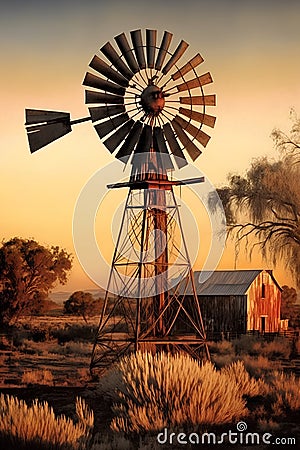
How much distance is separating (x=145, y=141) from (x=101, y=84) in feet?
3.43

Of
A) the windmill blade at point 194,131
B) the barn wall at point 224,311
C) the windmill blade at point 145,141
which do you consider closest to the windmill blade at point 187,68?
the windmill blade at point 194,131

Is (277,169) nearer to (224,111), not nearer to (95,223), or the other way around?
(224,111)

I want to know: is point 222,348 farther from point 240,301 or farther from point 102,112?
point 102,112

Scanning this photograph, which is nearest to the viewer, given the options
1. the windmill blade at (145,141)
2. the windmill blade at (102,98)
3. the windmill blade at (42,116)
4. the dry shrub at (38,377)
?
the windmill blade at (42,116)

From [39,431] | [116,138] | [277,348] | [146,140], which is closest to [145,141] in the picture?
[146,140]

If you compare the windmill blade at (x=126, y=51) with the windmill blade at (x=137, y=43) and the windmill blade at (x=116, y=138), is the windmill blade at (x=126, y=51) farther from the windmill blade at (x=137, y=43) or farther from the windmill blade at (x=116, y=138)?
the windmill blade at (x=116, y=138)

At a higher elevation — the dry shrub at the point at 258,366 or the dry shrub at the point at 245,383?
the dry shrub at the point at 258,366

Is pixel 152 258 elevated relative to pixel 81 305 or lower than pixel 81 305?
lower

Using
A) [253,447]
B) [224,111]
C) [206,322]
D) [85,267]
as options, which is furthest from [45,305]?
[253,447]

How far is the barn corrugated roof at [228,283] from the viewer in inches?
920

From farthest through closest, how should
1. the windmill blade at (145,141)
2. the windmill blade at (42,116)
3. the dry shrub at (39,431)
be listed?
the windmill blade at (145,141) → the windmill blade at (42,116) → the dry shrub at (39,431)

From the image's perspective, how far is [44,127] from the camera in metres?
13.3

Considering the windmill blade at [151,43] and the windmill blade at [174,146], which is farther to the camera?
the windmill blade at [174,146]

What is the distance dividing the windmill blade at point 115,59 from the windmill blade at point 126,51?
0.28 feet
